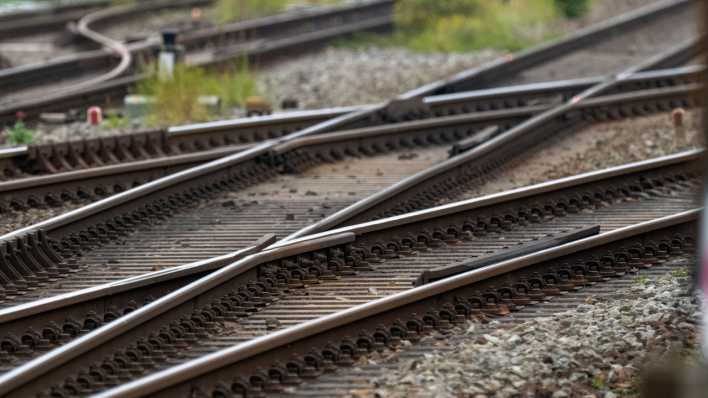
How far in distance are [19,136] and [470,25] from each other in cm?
942

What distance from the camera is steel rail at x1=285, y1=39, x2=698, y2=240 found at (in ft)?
32.6

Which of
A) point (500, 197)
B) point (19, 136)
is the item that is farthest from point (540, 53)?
point (500, 197)

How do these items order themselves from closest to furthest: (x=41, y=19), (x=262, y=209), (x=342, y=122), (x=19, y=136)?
(x=262, y=209), (x=19, y=136), (x=342, y=122), (x=41, y=19)

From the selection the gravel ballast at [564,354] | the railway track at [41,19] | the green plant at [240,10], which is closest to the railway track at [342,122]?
the gravel ballast at [564,354]

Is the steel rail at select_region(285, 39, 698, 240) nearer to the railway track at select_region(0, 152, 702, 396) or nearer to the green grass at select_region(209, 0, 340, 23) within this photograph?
the railway track at select_region(0, 152, 702, 396)

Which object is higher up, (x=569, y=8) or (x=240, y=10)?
(x=240, y=10)

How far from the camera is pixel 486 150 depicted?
485 inches

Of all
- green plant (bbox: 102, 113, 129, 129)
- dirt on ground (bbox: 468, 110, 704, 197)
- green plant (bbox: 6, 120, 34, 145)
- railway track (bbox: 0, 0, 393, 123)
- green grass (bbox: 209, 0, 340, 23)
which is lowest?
dirt on ground (bbox: 468, 110, 704, 197)

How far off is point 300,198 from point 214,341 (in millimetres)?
3591

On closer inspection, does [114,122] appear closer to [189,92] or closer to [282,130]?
[189,92]

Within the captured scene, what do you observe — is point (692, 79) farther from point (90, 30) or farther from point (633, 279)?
point (90, 30)

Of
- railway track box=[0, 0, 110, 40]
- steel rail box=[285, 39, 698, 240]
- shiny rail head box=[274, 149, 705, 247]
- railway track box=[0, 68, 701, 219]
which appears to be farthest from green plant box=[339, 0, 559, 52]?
shiny rail head box=[274, 149, 705, 247]

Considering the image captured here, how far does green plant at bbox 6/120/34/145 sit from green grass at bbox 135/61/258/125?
4.26 feet

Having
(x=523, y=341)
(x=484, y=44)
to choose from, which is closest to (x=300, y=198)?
(x=523, y=341)
